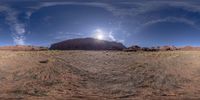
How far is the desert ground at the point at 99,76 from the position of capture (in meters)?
34.1

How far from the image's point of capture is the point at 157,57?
46469mm

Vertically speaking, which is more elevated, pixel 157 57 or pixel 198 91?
pixel 157 57

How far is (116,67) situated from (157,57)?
5708 mm

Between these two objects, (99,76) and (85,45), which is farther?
(85,45)

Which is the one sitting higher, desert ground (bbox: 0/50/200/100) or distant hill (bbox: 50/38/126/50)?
distant hill (bbox: 50/38/126/50)

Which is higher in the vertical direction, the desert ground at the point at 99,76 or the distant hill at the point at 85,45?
the distant hill at the point at 85,45

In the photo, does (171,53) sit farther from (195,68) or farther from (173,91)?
(173,91)

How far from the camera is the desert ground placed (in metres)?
34.1

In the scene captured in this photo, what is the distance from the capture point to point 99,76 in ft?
133

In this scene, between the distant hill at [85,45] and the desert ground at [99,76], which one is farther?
the distant hill at [85,45]

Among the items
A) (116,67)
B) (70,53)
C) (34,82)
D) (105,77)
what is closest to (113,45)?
(70,53)

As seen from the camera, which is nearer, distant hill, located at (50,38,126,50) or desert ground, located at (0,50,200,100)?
desert ground, located at (0,50,200,100)

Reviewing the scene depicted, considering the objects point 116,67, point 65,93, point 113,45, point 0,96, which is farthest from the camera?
point 113,45

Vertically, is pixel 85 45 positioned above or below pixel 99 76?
above
